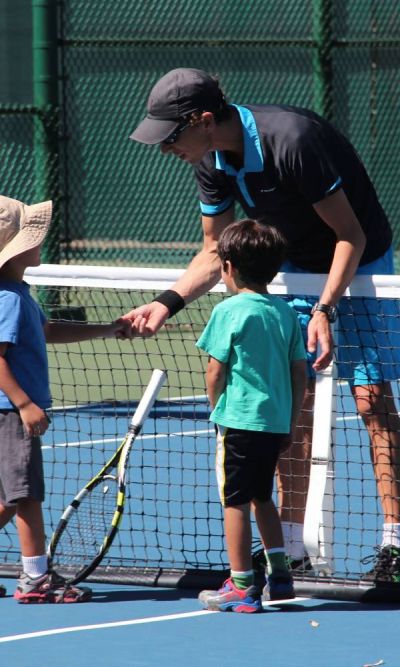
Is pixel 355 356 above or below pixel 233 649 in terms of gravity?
above

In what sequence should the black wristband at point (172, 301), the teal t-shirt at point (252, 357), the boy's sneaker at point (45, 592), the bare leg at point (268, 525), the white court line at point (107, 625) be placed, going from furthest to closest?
the black wristband at point (172, 301)
the boy's sneaker at point (45, 592)
the bare leg at point (268, 525)
the teal t-shirt at point (252, 357)
the white court line at point (107, 625)

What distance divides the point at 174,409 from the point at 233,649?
14.2 feet

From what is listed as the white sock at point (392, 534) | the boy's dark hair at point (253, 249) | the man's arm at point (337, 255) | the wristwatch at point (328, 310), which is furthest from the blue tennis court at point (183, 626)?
the boy's dark hair at point (253, 249)

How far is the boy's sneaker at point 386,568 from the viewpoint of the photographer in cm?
483

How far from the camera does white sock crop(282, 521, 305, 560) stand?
16.5 ft

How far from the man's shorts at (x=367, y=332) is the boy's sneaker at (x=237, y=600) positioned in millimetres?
798

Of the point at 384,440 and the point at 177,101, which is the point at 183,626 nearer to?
the point at 384,440

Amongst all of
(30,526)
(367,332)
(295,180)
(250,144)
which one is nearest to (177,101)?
(250,144)

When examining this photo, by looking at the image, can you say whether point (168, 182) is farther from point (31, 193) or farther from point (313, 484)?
point (313, 484)

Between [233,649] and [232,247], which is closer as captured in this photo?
[233,649]

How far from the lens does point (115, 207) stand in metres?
12.7

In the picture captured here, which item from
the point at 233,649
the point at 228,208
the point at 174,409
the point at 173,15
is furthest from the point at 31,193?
the point at 233,649

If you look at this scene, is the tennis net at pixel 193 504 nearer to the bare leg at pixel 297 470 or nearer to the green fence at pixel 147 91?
the bare leg at pixel 297 470

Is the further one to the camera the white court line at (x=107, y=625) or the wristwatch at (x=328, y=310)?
the wristwatch at (x=328, y=310)
